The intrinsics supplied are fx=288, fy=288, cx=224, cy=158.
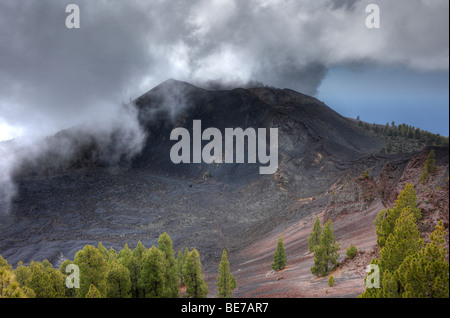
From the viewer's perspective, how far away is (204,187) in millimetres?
106500

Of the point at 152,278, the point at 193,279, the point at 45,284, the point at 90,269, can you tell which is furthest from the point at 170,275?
the point at 45,284

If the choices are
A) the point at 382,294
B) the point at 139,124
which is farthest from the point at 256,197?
the point at 139,124

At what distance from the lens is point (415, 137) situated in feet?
368

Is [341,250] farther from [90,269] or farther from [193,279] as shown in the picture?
[90,269]

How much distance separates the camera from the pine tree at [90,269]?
19087mm

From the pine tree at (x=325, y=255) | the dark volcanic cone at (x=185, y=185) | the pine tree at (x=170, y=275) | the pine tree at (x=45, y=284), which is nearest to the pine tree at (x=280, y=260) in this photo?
the pine tree at (x=325, y=255)

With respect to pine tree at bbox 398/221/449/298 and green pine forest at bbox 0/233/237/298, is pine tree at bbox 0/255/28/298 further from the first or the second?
pine tree at bbox 398/221/449/298

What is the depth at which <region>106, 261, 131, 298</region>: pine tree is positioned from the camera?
18.7 m

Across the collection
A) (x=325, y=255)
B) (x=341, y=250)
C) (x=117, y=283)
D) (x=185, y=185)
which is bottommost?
(x=117, y=283)

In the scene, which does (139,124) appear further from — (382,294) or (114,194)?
(382,294)

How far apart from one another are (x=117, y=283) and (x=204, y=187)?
87786mm

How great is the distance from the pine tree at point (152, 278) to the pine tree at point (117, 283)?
3.61ft

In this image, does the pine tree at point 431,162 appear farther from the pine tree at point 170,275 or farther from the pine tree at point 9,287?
the pine tree at point 9,287
